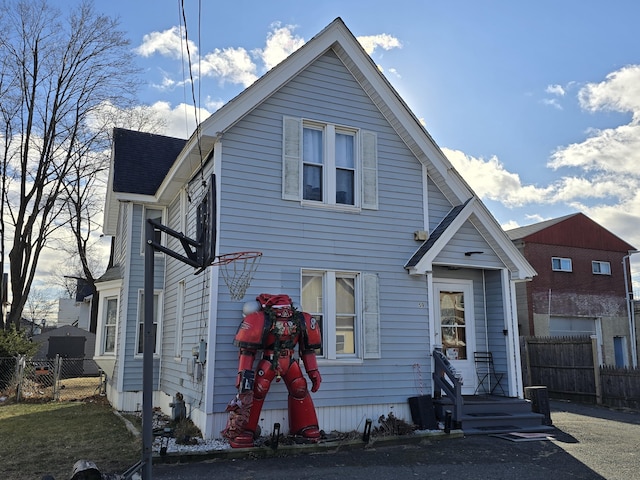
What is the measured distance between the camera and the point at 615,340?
26.0 m

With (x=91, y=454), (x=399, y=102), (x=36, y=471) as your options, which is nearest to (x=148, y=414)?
(x=36, y=471)

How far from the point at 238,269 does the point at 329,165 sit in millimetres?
2676

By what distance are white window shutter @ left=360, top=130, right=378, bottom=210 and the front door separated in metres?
2.31

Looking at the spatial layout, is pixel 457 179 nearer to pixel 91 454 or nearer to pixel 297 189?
pixel 297 189

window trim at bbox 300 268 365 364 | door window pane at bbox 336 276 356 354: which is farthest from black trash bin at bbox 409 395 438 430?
door window pane at bbox 336 276 356 354

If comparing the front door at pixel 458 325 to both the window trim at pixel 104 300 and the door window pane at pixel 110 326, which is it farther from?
the door window pane at pixel 110 326

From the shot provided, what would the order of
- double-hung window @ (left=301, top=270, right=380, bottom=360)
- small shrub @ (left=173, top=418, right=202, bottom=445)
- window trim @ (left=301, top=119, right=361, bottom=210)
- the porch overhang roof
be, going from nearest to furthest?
small shrub @ (left=173, top=418, right=202, bottom=445) < double-hung window @ (left=301, top=270, right=380, bottom=360) < window trim @ (left=301, top=119, right=361, bottom=210) < the porch overhang roof

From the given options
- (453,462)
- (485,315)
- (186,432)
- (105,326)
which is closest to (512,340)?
(485,315)

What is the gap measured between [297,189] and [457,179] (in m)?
3.46

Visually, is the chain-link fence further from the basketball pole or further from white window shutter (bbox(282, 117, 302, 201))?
the basketball pole

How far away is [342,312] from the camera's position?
389 inches

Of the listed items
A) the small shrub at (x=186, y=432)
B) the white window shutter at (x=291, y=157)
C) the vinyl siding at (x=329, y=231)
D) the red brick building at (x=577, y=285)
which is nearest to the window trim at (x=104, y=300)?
the small shrub at (x=186, y=432)

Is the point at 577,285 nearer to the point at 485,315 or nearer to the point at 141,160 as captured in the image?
the point at 485,315

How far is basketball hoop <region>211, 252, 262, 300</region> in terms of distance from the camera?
8852 millimetres
